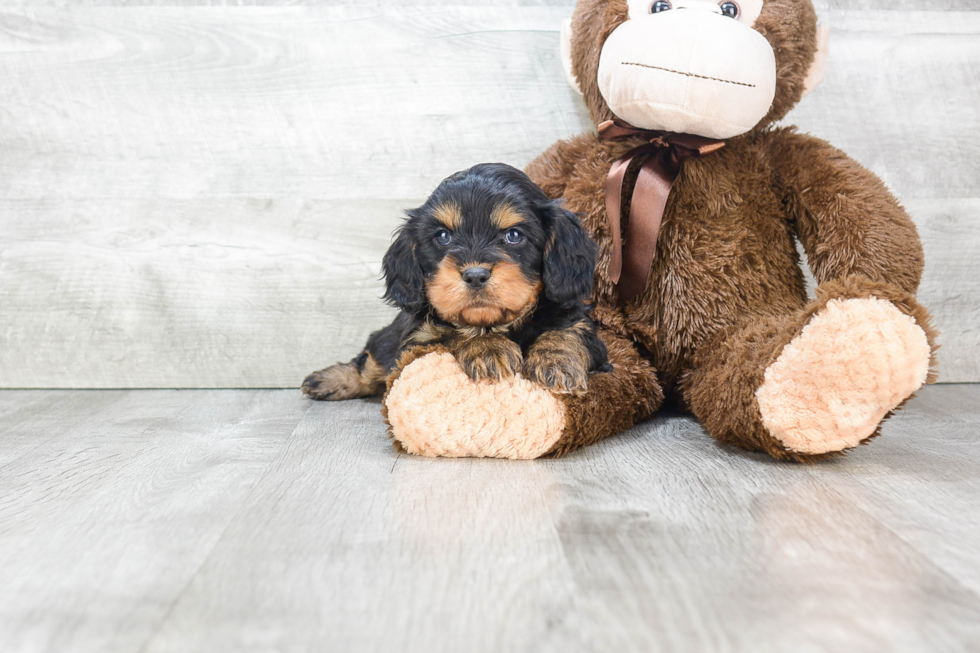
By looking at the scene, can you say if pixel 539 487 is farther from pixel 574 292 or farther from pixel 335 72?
pixel 335 72

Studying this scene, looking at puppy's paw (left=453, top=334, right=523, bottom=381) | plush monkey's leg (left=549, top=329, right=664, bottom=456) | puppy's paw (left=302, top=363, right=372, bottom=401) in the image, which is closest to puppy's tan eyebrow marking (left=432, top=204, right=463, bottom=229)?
puppy's paw (left=453, top=334, right=523, bottom=381)

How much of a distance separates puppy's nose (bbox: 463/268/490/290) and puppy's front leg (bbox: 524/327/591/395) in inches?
8.6

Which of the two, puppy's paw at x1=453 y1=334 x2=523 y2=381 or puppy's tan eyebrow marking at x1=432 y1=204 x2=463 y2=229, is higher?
puppy's tan eyebrow marking at x1=432 y1=204 x2=463 y2=229

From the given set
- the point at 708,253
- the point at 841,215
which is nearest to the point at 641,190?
the point at 708,253

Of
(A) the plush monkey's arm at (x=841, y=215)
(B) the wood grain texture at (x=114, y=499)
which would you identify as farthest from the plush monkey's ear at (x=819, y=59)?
(B) the wood grain texture at (x=114, y=499)

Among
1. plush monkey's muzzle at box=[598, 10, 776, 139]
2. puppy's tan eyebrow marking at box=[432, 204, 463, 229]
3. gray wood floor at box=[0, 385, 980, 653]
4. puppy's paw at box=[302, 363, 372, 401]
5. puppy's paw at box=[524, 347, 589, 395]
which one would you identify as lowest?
puppy's paw at box=[302, 363, 372, 401]

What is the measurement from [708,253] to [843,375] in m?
0.53

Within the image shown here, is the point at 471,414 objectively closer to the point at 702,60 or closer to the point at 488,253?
the point at 488,253

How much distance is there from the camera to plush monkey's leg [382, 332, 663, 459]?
1565 millimetres

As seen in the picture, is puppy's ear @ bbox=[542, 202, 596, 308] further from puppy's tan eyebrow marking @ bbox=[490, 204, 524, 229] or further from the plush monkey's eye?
the plush monkey's eye

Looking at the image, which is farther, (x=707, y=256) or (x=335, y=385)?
(x=335, y=385)

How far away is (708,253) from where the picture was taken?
185 centimetres

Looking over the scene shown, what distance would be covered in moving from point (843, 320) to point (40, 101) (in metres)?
2.34

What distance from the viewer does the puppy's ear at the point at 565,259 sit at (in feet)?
5.36
